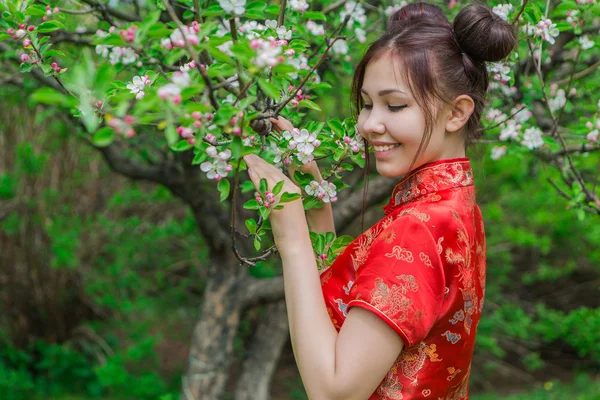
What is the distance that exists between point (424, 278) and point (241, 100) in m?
0.60

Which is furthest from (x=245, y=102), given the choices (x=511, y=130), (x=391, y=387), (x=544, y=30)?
(x=511, y=130)

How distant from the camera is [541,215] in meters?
4.94

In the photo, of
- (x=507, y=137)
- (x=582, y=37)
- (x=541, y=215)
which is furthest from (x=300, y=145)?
(x=541, y=215)

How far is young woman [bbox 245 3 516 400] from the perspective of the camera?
137cm

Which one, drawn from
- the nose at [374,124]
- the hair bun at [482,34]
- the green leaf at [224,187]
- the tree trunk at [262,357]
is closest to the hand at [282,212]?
the green leaf at [224,187]

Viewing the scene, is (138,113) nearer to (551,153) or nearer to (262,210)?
(262,210)

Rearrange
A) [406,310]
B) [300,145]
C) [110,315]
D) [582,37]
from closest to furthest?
[406,310]
[300,145]
[582,37]
[110,315]

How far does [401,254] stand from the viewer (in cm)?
140

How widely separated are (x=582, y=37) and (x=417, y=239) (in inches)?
61.0

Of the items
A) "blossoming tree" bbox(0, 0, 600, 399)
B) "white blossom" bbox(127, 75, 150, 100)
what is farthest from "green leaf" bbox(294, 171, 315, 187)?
"white blossom" bbox(127, 75, 150, 100)

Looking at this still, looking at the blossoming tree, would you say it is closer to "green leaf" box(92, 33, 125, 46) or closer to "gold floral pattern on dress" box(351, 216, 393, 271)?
"green leaf" box(92, 33, 125, 46)

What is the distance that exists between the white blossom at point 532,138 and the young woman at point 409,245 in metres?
0.83

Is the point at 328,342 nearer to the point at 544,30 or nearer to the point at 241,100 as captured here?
the point at 241,100

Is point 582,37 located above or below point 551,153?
above
